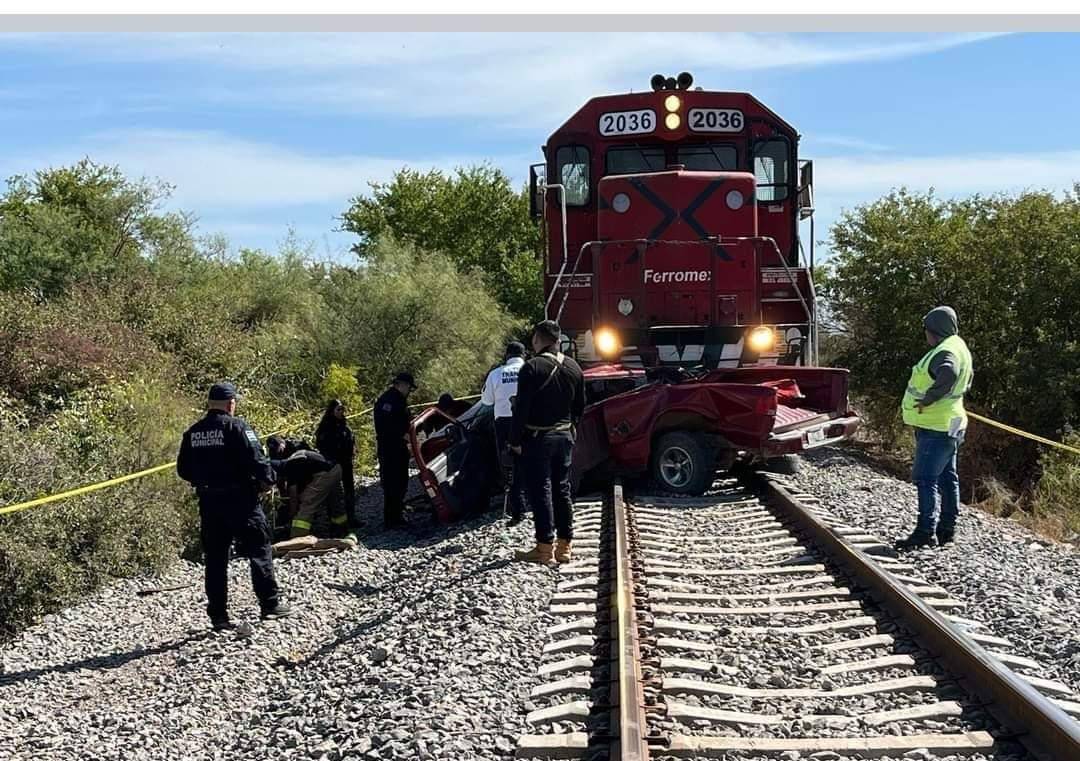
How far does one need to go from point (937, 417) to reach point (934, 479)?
0.48m

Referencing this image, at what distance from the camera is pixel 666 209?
1196 cm

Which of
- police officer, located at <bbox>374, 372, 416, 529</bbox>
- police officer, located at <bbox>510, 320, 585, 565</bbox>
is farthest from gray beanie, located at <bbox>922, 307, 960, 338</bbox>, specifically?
police officer, located at <bbox>374, 372, 416, 529</bbox>

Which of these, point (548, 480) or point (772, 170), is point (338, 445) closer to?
point (548, 480)

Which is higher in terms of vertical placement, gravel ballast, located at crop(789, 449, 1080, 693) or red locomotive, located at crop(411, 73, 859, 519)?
red locomotive, located at crop(411, 73, 859, 519)

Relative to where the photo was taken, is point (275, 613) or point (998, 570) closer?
point (998, 570)

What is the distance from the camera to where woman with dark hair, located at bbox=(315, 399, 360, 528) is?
11.2 m

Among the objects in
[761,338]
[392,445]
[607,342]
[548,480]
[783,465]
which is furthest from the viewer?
[783,465]

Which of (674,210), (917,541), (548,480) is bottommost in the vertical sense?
(917,541)

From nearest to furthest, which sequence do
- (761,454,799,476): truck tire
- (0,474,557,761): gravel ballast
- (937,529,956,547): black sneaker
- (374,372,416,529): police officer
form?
1. (0,474,557,761): gravel ballast
2. (937,529,956,547): black sneaker
3. (374,372,416,529): police officer
4. (761,454,799,476): truck tire

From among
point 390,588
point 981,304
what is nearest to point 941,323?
point 390,588

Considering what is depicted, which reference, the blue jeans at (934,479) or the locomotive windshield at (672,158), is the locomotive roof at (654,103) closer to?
the locomotive windshield at (672,158)

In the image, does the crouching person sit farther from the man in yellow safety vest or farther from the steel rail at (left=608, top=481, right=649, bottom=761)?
the man in yellow safety vest

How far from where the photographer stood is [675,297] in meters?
11.6

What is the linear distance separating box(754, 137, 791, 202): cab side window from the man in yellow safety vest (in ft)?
15.9
